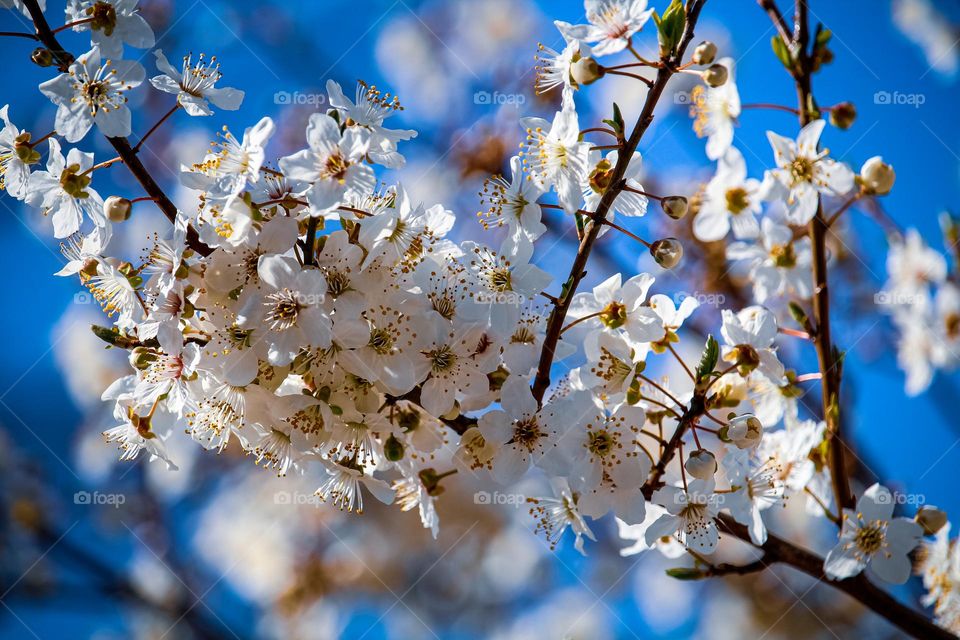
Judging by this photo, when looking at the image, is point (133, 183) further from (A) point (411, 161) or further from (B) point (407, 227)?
(B) point (407, 227)

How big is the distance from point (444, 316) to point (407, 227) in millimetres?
138

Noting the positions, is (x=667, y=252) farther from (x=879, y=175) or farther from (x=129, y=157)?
(x=129, y=157)

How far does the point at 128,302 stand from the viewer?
43.6 inches

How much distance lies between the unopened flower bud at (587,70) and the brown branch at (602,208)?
86 mm

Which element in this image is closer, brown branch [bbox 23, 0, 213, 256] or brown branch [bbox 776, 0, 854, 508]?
brown branch [bbox 23, 0, 213, 256]

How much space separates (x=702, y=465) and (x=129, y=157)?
0.93 m

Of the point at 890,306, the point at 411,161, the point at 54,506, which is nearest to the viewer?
the point at 890,306

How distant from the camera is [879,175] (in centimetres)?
132

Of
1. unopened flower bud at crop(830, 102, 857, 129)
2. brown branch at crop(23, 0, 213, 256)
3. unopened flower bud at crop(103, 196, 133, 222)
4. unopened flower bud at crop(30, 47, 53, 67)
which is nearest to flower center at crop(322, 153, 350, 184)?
brown branch at crop(23, 0, 213, 256)

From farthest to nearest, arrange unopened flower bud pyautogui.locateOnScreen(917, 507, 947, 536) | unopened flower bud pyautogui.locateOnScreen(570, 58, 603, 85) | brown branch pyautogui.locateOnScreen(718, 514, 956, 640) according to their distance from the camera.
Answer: unopened flower bud pyautogui.locateOnScreen(917, 507, 947, 536) → brown branch pyautogui.locateOnScreen(718, 514, 956, 640) → unopened flower bud pyautogui.locateOnScreen(570, 58, 603, 85)

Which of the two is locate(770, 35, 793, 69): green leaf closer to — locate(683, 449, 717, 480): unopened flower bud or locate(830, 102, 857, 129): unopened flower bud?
locate(830, 102, 857, 129): unopened flower bud

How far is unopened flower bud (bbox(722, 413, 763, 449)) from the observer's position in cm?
112

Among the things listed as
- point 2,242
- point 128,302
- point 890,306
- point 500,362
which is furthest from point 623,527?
point 2,242

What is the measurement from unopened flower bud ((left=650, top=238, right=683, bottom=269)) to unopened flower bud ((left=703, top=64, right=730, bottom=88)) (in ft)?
0.74
